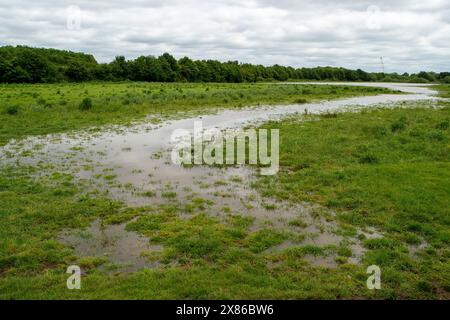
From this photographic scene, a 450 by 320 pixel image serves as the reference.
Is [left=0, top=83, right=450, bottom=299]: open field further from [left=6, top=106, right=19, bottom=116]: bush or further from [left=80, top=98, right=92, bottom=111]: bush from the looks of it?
[left=80, top=98, right=92, bottom=111]: bush

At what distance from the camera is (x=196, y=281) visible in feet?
22.8

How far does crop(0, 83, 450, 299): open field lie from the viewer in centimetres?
693

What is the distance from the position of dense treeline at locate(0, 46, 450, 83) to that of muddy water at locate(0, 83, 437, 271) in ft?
228

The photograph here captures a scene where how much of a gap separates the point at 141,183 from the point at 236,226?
5038mm

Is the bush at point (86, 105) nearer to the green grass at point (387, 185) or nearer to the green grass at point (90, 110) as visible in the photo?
the green grass at point (90, 110)

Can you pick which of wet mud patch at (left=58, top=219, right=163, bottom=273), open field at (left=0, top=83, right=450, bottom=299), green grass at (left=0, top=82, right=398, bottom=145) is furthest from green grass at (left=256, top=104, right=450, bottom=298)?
green grass at (left=0, top=82, right=398, bottom=145)

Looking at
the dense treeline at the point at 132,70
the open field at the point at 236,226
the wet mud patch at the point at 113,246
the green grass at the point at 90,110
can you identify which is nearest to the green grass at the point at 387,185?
the open field at the point at 236,226

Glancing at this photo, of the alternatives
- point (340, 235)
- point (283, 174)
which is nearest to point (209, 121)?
point (283, 174)

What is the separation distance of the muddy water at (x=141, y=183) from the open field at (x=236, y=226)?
65 millimetres

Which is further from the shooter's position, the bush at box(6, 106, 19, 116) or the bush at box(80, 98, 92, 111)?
the bush at box(80, 98, 92, 111)

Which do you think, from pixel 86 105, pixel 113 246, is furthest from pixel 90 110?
pixel 113 246

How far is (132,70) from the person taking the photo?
102m

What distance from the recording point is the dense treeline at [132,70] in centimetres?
8156
